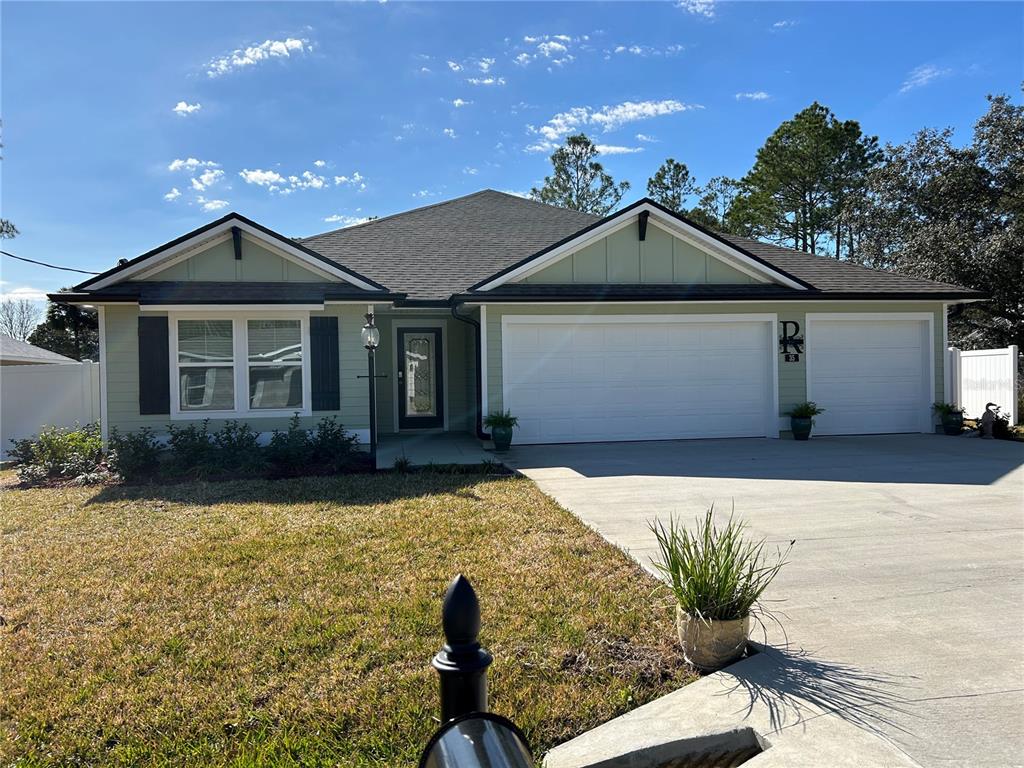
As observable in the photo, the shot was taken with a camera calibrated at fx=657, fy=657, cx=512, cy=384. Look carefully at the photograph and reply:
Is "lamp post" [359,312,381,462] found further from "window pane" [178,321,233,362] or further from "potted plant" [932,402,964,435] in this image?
"potted plant" [932,402,964,435]

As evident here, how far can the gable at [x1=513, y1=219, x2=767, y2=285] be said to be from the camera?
12.1 m

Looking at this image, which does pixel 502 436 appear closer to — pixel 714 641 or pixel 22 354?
pixel 714 641

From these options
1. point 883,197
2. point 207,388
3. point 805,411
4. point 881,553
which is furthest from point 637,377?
point 883,197

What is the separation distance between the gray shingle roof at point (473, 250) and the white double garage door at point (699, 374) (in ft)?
2.80

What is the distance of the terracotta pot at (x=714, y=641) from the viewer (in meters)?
3.37

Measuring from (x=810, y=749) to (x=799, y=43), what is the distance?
36.4 feet

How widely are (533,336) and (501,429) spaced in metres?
1.95

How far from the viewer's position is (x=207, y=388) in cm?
1057

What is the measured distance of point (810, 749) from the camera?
102 inches

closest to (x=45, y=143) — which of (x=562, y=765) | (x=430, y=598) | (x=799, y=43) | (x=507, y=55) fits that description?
(x=507, y=55)

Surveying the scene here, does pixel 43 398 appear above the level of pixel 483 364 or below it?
below

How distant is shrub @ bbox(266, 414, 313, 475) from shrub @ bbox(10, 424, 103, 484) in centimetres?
264

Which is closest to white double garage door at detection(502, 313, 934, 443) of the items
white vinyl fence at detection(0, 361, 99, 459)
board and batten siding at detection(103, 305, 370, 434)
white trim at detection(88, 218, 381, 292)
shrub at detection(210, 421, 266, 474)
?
white trim at detection(88, 218, 381, 292)

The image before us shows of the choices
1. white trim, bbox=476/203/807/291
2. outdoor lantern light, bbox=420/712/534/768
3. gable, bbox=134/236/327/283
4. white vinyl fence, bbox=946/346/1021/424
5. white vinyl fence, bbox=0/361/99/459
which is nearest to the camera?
outdoor lantern light, bbox=420/712/534/768
